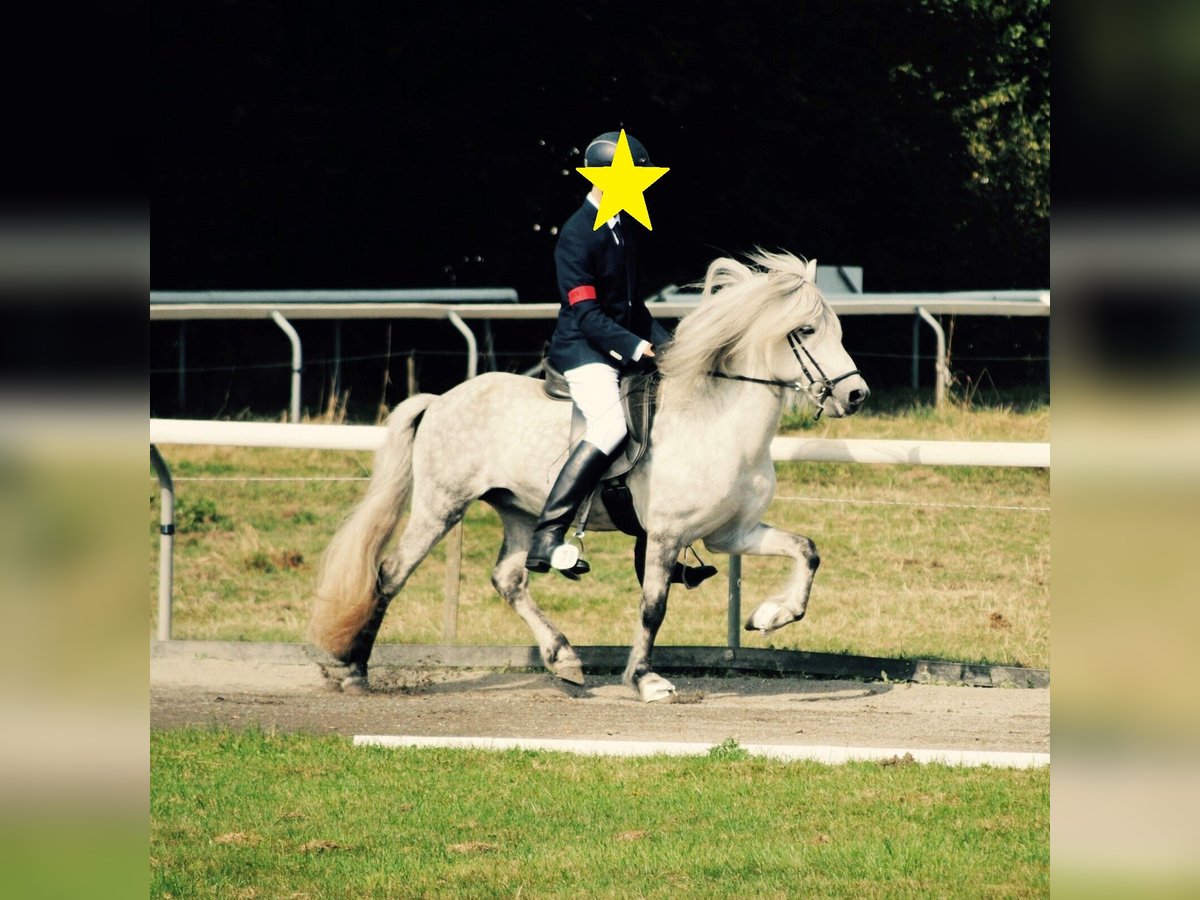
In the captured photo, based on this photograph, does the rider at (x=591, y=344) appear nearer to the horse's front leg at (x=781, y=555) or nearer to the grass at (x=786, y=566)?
A: the horse's front leg at (x=781, y=555)

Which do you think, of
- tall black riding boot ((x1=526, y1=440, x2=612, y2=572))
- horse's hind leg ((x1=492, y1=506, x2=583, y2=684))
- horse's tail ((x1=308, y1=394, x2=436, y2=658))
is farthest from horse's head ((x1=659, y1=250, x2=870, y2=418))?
horse's tail ((x1=308, y1=394, x2=436, y2=658))

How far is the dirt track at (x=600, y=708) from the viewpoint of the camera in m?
7.36

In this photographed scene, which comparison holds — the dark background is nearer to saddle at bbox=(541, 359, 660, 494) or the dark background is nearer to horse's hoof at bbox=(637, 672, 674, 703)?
saddle at bbox=(541, 359, 660, 494)

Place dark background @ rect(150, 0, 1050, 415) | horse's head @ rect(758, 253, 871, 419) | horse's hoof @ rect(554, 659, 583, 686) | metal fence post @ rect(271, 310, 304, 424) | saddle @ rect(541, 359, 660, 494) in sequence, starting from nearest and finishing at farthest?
horse's head @ rect(758, 253, 871, 419) < saddle @ rect(541, 359, 660, 494) < horse's hoof @ rect(554, 659, 583, 686) < metal fence post @ rect(271, 310, 304, 424) < dark background @ rect(150, 0, 1050, 415)

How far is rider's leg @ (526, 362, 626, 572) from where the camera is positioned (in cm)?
809

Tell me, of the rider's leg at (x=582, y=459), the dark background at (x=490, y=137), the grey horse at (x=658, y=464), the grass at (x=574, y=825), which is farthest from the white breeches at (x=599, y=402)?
the dark background at (x=490, y=137)

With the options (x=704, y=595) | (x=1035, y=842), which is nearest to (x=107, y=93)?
(x=1035, y=842)

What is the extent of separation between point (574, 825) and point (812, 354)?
3.15 m

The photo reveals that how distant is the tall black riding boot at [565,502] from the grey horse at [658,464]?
0.26m

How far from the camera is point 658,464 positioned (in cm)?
823

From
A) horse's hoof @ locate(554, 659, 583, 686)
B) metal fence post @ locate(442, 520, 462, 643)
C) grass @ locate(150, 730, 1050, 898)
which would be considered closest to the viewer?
grass @ locate(150, 730, 1050, 898)

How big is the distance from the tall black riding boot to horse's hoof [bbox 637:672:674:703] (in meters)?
0.69

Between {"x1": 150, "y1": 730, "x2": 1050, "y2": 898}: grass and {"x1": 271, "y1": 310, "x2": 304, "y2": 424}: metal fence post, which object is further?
{"x1": 271, "y1": 310, "x2": 304, "y2": 424}: metal fence post

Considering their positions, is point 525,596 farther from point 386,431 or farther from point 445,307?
point 445,307
